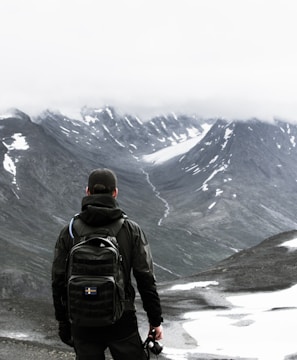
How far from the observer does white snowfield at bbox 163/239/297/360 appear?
23109 millimetres

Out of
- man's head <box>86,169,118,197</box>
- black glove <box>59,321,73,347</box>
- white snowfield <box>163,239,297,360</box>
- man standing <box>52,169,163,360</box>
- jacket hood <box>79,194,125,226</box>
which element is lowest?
white snowfield <box>163,239,297,360</box>

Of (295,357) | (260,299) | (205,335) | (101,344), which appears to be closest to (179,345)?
(205,335)

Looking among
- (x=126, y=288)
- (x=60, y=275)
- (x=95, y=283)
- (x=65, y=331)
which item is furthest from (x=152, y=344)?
(x=60, y=275)

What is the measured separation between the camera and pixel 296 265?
52375 millimetres

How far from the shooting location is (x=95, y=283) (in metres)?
6.77

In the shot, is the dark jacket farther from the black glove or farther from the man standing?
the black glove

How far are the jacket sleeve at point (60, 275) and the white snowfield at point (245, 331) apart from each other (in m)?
16.5

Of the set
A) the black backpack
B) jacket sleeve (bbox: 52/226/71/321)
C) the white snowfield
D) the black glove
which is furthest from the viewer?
the white snowfield

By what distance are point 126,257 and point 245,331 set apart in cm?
2191

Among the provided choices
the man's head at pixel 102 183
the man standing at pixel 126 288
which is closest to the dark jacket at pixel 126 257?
the man standing at pixel 126 288

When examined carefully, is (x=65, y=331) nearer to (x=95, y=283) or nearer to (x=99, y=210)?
(x=95, y=283)

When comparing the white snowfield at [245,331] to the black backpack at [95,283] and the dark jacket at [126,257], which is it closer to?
the dark jacket at [126,257]

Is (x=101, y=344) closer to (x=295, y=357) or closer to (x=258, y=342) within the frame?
(x=295, y=357)

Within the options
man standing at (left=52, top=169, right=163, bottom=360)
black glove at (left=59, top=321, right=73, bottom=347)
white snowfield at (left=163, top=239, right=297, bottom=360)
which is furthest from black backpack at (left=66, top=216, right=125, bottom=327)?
white snowfield at (left=163, top=239, right=297, bottom=360)
